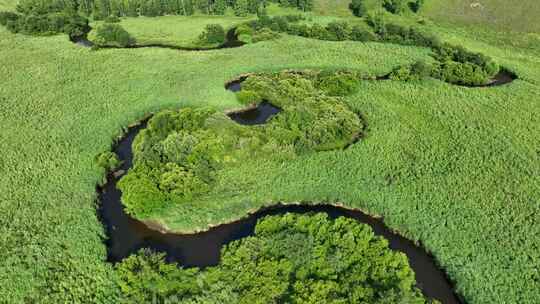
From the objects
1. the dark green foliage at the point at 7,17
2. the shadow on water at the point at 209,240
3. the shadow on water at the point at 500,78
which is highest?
the dark green foliage at the point at 7,17

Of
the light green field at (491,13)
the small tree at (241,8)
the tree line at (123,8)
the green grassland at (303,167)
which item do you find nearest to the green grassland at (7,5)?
the tree line at (123,8)

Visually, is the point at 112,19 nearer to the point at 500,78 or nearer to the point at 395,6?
the point at 395,6

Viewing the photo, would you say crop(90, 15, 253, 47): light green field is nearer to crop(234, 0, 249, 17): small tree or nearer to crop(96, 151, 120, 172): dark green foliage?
crop(234, 0, 249, 17): small tree

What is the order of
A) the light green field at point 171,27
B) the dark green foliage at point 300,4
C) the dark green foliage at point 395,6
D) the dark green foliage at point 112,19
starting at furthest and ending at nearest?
1. the dark green foliage at point 300,4
2. the dark green foliage at point 395,6
3. the dark green foliage at point 112,19
4. the light green field at point 171,27

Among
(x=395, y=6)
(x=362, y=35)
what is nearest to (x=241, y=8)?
(x=362, y=35)

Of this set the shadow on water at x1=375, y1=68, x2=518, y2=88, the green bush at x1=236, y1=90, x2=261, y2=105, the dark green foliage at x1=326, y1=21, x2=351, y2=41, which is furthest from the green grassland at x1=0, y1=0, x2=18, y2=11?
the shadow on water at x1=375, y1=68, x2=518, y2=88

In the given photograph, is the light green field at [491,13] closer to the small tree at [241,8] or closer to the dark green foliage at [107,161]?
the small tree at [241,8]

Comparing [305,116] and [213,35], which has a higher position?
[213,35]
